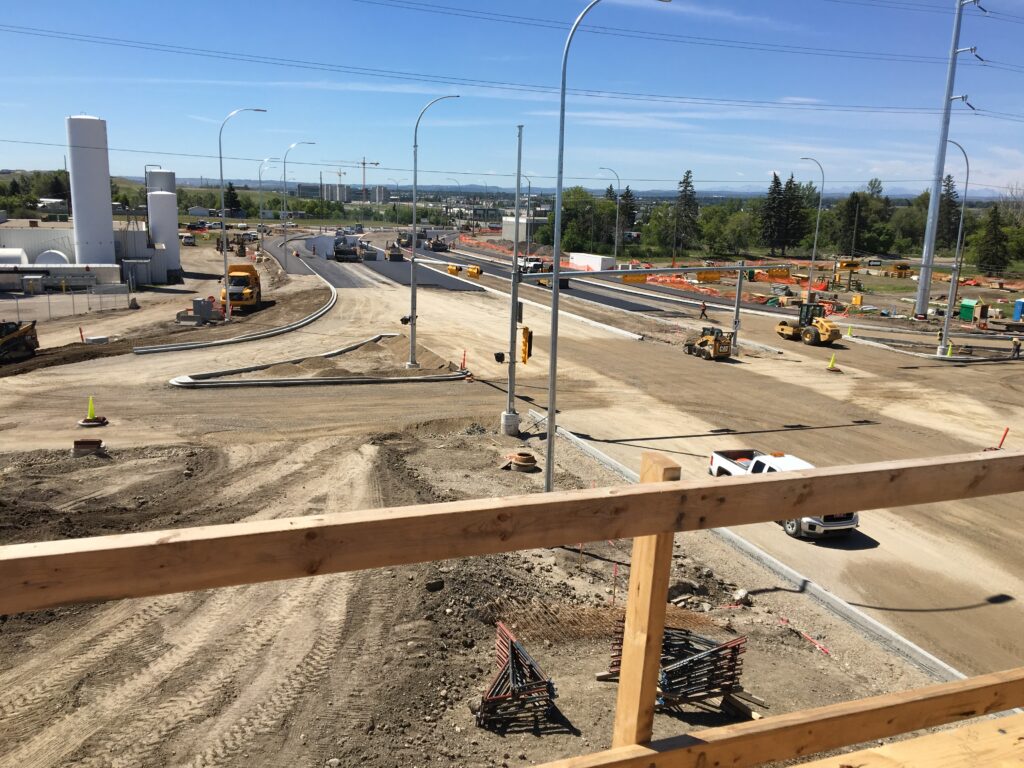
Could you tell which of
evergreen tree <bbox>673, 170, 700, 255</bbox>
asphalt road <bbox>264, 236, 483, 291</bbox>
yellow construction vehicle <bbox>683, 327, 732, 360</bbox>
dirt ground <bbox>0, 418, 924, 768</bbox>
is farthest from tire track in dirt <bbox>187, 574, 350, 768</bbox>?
evergreen tree <bbox>673, 170, 700, 255</bbox>

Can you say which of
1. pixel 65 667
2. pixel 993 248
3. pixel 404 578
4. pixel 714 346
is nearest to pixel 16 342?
Answer: pixel 65 667

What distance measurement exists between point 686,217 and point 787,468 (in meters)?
131

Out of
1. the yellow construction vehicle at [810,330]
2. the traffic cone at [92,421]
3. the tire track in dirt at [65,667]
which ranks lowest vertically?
the traffic cone at [92,421]

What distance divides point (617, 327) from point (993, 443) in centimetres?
2644

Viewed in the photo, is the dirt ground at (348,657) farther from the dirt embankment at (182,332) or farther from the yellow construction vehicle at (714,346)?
the yellow construction vehicle at (714,346)

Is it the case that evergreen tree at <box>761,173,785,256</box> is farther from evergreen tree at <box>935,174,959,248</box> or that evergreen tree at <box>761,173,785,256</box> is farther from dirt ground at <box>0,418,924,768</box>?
dirt ground at <box>0,418,924,768</box>

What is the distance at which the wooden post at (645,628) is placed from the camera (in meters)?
2.68

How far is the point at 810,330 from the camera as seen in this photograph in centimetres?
4797

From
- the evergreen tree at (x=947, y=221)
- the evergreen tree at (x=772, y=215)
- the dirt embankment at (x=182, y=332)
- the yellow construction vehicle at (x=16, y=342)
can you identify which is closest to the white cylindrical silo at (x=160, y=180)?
the dirt embankment at (x=182, y=332)

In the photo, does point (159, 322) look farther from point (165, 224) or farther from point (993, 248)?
point (993, 248)

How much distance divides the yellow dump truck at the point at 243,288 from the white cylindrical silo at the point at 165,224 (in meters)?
20.3

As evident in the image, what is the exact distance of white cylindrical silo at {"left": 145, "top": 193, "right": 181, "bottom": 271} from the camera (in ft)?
230

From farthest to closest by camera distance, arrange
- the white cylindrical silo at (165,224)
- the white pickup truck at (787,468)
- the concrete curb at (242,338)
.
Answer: the white cylindrical silo at (165,224)
the concrete curb at (242,338)
the white pickup truck at (787,468)

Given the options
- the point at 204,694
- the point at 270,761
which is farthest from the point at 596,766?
the point at 204,694
